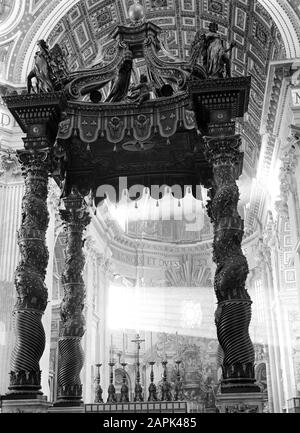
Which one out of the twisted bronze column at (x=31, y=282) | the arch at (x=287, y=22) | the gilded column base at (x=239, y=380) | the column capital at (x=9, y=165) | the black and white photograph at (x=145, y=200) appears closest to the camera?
the gilded column base at (x=239, y=380)

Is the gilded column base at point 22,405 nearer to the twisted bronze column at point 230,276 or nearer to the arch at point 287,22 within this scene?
the twisted bronze column at point 230,276

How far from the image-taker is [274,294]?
1741cm

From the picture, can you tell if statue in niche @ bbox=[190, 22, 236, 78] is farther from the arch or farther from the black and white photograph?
the arch

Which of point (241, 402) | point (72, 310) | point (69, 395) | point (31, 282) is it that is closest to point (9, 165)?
point (72, 310)

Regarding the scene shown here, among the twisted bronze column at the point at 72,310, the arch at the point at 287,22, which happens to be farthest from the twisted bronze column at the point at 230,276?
the arch at the point at 287,22

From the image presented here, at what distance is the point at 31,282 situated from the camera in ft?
18.5

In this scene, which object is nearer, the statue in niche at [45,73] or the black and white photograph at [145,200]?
the black and white photograph at [145,200]

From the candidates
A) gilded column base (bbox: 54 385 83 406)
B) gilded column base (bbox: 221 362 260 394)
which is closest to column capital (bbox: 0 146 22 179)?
gilded column base (bbox: 54 385 83 406)

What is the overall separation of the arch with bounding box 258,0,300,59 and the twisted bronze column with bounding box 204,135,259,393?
6249 millimetres

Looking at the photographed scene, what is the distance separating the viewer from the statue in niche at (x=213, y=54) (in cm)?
621

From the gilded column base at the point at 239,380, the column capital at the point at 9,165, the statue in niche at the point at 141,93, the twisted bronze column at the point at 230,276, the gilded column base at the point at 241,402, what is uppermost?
the column capital at the point at 9,165

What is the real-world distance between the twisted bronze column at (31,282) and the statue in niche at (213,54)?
2.07m

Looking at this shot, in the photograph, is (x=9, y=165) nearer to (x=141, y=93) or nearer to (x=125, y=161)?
(x=125, y=161)

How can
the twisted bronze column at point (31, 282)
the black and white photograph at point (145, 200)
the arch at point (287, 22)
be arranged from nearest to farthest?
the twisted bronze column at point (31, 282) < the black and white photograph at point (145, 200) < the arch at point (287, 22)
